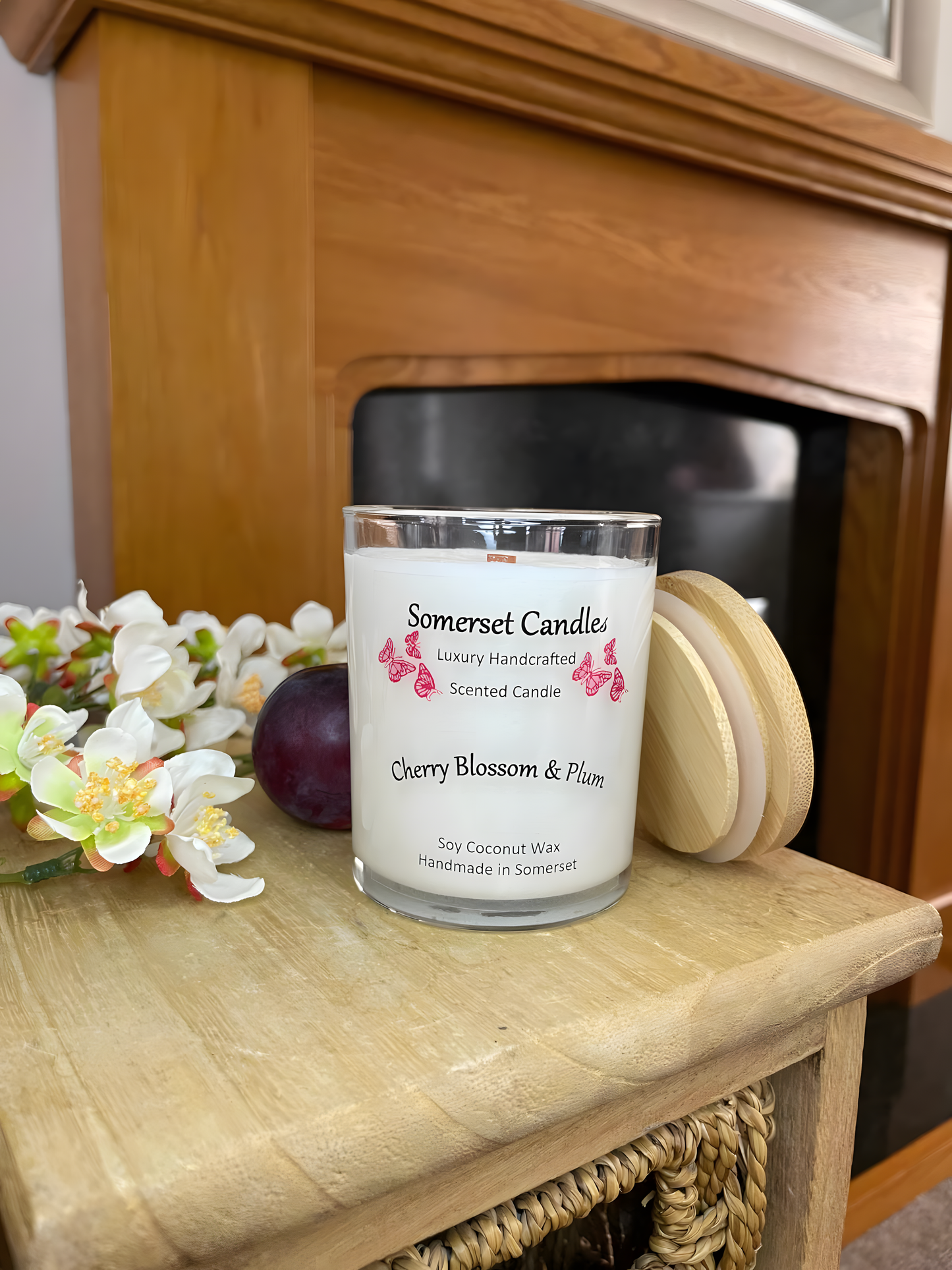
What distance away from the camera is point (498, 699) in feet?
1.19

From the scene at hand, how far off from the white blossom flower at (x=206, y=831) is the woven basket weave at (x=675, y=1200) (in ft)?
0.51

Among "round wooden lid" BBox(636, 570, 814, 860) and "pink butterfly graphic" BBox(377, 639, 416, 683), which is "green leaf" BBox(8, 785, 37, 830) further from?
"round wooden lid" BBox(636, 570, 814, 860)

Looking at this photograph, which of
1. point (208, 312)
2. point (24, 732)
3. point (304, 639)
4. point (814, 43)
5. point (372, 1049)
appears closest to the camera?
point (372, 1049)

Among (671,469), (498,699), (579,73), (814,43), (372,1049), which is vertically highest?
(814,43)

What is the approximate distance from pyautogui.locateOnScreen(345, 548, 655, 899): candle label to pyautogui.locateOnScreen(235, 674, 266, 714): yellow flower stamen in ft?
0.67

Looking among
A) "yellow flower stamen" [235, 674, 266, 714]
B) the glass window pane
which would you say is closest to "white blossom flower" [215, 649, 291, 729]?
"yellow flower stamen" [235, 674, 266, 714]

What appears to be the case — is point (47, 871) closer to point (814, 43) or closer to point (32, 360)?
point (32, 360)

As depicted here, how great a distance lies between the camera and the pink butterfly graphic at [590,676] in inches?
14.4

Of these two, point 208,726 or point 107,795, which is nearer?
point 107,795

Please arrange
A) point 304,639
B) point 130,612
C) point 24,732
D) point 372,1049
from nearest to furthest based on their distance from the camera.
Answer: point 372,1049, point 24,732, point 130,612, point 304,639

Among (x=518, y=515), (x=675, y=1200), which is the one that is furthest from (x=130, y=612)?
(x=675, y=1200)

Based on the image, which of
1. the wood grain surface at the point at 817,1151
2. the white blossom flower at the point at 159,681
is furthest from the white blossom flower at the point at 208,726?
the wood grain surface at the point at 817,1151

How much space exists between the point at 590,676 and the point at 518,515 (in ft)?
0.23

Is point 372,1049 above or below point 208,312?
below
